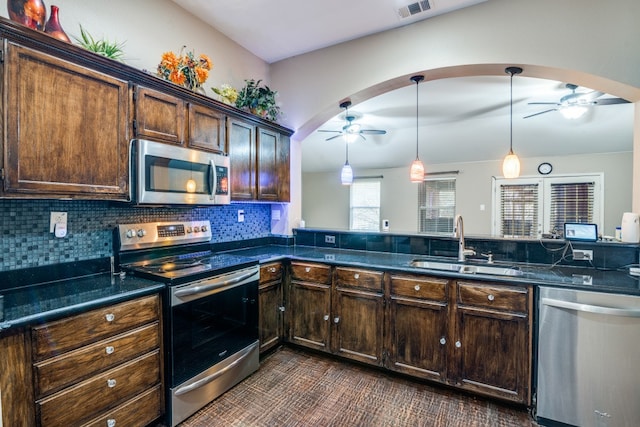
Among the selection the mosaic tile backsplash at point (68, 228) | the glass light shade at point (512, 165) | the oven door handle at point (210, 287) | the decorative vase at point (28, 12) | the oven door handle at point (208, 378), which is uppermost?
the decorative vase at point (28, 12)

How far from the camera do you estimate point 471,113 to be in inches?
216

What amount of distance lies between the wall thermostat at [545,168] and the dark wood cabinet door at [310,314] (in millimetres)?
Result: 6590

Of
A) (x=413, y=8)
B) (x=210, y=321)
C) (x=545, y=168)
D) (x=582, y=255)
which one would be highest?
(x=413, y=8)

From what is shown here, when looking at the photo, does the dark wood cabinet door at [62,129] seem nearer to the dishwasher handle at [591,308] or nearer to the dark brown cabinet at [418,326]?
the dark brown cabinet at [418,326]

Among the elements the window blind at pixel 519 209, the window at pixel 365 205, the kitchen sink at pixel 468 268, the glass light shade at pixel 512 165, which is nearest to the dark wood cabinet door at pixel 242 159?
the kitchen sink at pixel 468 268

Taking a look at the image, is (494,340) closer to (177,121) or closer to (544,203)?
(177,121)

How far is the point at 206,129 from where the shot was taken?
2529mm

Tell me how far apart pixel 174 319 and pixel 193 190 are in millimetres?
947

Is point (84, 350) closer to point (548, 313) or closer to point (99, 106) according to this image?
point (99, 106)

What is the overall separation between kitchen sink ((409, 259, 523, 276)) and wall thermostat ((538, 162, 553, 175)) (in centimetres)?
571

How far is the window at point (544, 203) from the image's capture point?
660 cm

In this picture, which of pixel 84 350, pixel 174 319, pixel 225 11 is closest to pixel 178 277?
pixel 174 319

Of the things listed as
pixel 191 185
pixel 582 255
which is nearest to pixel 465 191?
pixel 582 255

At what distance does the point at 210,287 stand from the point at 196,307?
0.52 feet
